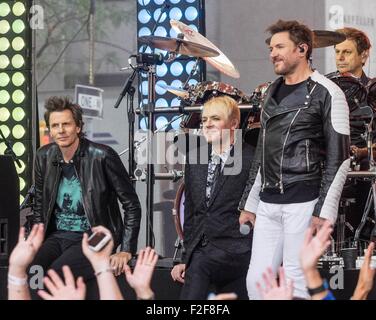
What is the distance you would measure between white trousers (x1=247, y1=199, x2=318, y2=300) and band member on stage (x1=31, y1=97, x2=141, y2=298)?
0.94m

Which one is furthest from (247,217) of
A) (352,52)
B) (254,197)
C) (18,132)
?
(18,132)

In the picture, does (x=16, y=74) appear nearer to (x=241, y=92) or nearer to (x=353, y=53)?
(x=241, y=92)

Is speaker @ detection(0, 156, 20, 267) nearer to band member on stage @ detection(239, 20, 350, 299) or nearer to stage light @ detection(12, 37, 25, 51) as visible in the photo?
band member on stage @ detection(239, 20, 350, 299)

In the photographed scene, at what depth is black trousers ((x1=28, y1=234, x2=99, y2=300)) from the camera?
186 inches

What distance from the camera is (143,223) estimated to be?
788cm

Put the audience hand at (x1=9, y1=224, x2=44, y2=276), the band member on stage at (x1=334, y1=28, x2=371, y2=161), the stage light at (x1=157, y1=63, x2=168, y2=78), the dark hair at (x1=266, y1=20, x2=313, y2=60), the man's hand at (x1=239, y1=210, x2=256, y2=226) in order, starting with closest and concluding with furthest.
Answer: the audience hand at (x1=9, y1=224, x2=44, y2=276), the dark hair at (x1=266, y1=20, x2=313, y2=60), the man's hand at (x1=239, y1=210, x2=256, y2=226), the band member on stage at (x1=334, y1=28, x2=371, y2=161), the stage light at (x1=157, y1=63, x2=168, y2=78)

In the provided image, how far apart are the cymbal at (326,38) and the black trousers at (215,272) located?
1.71m

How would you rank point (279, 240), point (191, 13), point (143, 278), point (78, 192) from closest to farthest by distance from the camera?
point (143, 278)
point (279, 240)
point (78, 192)
point (191, 13)

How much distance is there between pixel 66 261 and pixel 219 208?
0.90 metres

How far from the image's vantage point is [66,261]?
4727mm

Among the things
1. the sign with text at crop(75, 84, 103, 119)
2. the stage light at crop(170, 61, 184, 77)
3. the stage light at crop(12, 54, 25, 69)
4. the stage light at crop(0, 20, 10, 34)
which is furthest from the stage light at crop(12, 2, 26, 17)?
the stage light at crop(170, 61, 184, 77)

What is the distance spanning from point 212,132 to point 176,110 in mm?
1192
